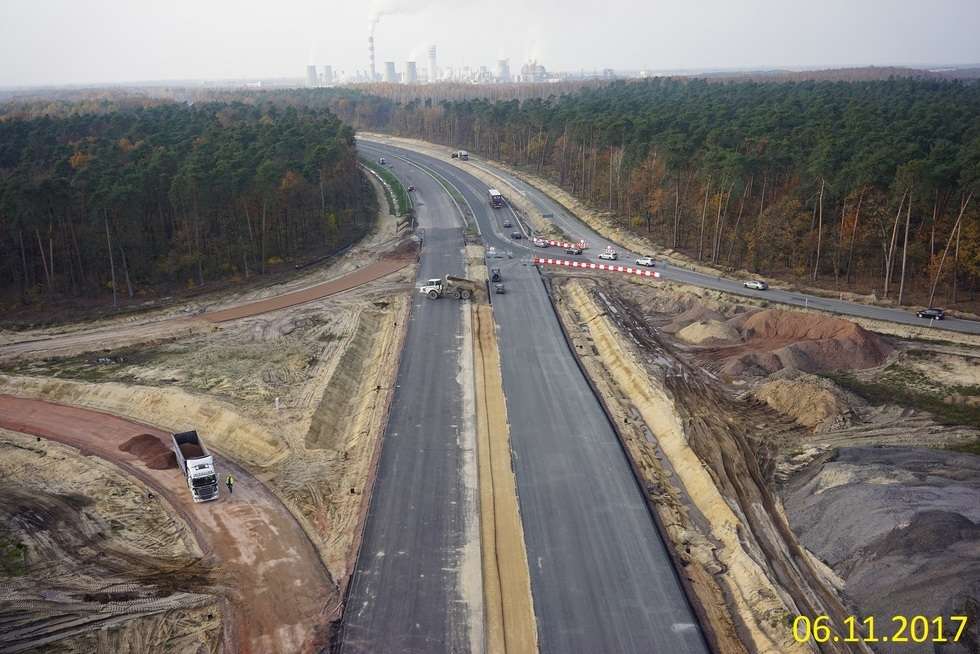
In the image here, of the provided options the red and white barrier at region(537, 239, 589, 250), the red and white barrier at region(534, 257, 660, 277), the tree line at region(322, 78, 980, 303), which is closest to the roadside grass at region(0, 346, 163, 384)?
the red and white barrier at region(534, 257, 660, 277)

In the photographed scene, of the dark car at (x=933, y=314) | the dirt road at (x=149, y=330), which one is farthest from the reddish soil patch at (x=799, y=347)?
the dirt road at (x=149, y=330)

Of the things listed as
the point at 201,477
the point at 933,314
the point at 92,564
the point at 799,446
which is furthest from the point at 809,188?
the point at 92,564

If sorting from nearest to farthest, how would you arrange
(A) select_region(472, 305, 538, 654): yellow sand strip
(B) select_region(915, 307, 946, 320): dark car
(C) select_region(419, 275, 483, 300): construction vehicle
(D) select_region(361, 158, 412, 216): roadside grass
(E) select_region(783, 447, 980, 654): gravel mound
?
(E) select_region(783, 447, 980, 654): gravel mound < (A) select_region(472, 305, 538, 654): yellow sand strip < (B) select_region(915, 307, 946, 320): dark car < (C) select_region(419, 275, 483, 300): construction vehicle < (D) select_region(361, 158, 412, 216): roadside grass

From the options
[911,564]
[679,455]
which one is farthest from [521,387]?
[911,564]

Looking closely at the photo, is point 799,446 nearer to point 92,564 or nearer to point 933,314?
point 933,314

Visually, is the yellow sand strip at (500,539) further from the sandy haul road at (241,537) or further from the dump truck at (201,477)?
the dump truck at (201,477)

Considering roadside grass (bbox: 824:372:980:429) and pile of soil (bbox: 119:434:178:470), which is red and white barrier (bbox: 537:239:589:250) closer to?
roadside grass (bbox: 824:372:980:429)
